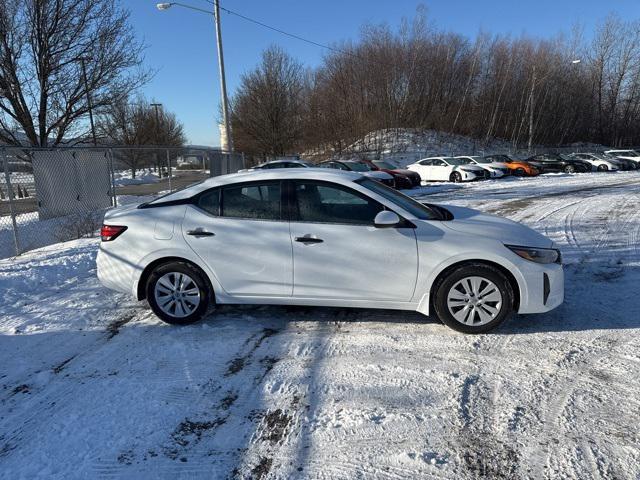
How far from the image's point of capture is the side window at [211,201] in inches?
176

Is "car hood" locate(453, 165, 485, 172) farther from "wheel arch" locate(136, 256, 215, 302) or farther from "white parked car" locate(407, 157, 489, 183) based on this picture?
"wheel arch" locate(136, 256, 215, 302)

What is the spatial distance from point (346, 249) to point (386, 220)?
0.46 metres

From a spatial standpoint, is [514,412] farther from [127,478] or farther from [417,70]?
[417,70]

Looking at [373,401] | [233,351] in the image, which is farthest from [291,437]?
[233,351]

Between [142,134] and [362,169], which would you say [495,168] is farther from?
[142,134]

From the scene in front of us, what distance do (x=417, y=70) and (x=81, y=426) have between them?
48786 mm

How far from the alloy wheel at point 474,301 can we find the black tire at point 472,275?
22 millimetres

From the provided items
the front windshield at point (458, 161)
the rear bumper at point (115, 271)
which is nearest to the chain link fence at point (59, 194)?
the rear bumper at point (115, 271)

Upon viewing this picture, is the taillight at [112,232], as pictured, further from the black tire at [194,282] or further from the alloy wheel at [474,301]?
the alloy wheel at [474,301]

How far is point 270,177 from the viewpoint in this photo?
14.5 feet

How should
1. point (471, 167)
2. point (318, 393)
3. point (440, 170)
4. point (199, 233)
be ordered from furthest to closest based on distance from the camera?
point (440, 170)
point (471, 167)
point (199, 233)
point (318, 393)

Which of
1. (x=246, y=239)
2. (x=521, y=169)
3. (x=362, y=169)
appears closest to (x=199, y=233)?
(x=246, y=239)

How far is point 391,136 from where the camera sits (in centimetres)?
4494

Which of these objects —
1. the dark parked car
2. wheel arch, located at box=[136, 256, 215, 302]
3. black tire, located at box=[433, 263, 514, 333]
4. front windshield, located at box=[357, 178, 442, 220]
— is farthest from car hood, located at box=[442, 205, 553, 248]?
the dark parked car
